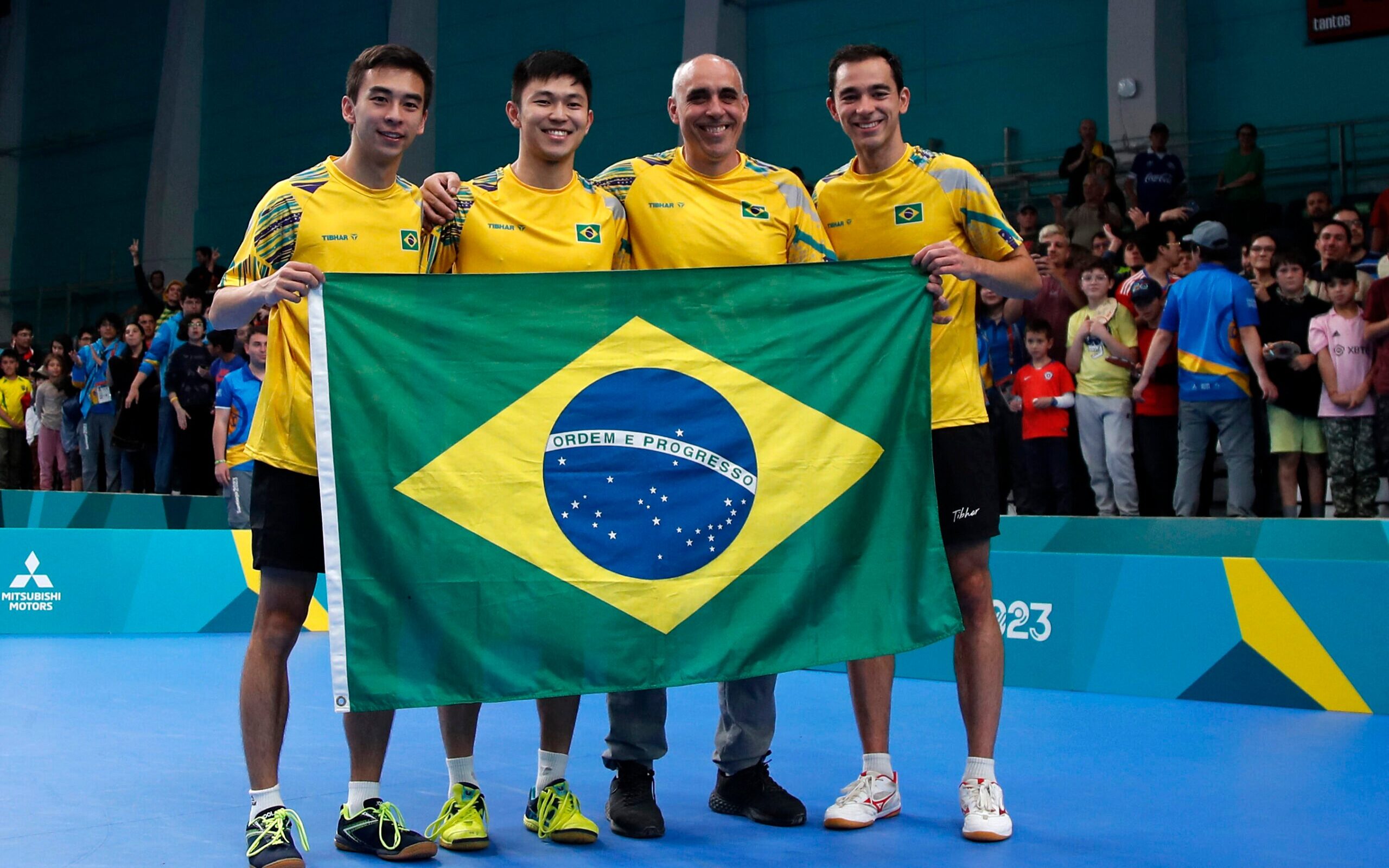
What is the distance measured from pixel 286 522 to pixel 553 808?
102 cm

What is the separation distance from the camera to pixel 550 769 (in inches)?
136

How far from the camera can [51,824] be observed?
341 centimetres

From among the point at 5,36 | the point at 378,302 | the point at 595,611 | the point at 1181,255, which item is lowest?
the point at 595,611

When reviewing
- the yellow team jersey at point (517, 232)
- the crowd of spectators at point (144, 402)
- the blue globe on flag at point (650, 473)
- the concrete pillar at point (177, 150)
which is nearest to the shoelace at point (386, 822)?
the blue globe on flag at point (650, 473)

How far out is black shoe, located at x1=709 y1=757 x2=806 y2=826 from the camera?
3.52 metres

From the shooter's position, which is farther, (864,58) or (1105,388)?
(1105,388)

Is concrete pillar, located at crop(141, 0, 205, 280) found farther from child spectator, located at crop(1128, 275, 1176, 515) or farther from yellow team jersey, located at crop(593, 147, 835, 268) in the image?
yellow team jersey, located at crop(593, 147, 835, 268)

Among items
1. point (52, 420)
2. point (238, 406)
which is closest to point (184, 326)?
point (238, 406)

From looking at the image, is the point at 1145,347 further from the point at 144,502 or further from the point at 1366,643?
the point at 144,502

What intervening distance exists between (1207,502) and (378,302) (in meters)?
6.73

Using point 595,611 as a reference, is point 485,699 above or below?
below

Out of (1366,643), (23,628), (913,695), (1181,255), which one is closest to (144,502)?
(23,628)

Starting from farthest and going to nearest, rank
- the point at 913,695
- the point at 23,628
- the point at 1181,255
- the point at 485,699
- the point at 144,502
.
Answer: the point at 144,502 < the point at 1181,255 < the point at 23,628 < the point at 913,695 < the point at 485,699

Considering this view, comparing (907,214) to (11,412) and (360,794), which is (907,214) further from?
(11,412)
